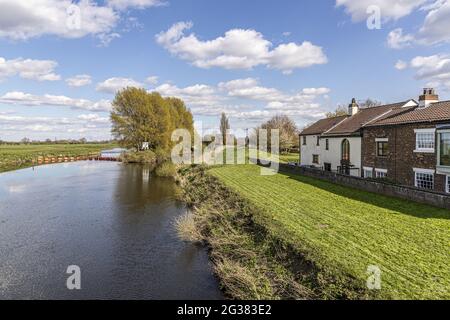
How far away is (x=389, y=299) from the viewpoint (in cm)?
801

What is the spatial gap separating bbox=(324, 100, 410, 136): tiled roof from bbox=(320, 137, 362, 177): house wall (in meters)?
0.72

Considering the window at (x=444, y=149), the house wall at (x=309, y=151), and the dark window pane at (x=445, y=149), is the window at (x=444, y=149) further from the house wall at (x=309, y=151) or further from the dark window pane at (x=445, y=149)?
the house wall at (x=309, y=151)

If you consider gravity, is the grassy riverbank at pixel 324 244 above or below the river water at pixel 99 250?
above

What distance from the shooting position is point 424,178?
67.9 ft

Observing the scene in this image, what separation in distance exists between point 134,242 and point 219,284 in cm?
650

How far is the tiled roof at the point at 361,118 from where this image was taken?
91.5 feet

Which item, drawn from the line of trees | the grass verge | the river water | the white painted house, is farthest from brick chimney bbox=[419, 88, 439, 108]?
the line of trees

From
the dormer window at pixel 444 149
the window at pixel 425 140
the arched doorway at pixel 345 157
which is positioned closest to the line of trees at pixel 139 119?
the arched doorway at pixel 345 157

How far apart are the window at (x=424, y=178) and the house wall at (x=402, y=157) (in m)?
0.24

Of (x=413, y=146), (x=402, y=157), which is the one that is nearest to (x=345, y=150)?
(x=402, y=157)

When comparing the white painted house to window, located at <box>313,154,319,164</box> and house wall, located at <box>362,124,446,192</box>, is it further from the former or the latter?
house wall, located at <box>362,124,446,192</box>

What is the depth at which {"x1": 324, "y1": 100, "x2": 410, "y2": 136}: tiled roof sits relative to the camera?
27.9 metres
